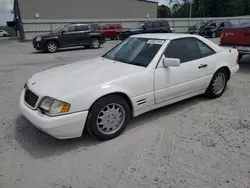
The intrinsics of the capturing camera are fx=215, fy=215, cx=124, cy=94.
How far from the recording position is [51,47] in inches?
511

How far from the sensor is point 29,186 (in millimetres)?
2305

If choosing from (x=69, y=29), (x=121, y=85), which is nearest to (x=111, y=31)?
(x=69, y=29)

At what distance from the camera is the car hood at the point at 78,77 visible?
2895mm

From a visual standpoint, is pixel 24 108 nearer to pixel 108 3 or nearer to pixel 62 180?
pixel 62 180

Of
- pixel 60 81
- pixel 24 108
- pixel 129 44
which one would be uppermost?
pixel 129 44

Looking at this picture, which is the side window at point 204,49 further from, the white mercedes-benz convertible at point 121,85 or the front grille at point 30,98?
the front grille at point 30,98

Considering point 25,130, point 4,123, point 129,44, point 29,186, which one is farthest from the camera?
point 129,44

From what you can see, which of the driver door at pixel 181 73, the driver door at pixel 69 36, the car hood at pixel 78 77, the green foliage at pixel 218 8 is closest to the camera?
the car hood at pixel 78 77

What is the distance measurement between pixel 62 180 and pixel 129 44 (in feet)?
8.93

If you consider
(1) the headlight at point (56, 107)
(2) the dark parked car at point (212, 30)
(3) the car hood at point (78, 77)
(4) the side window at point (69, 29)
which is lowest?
(1) the headlight at point (56, 107)

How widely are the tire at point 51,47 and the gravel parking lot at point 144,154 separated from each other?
31.4 ft

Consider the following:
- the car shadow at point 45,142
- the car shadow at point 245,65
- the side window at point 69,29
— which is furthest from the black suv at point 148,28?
the car shadow at point 45,142

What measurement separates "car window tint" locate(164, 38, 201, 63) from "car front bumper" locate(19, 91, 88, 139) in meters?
1.84

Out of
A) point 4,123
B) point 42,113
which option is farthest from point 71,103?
point 4,123
